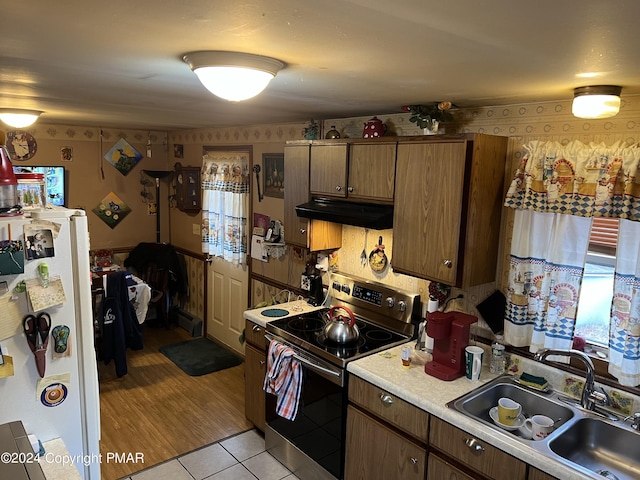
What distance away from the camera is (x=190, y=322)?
533cm

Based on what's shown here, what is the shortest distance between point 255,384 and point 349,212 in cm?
146

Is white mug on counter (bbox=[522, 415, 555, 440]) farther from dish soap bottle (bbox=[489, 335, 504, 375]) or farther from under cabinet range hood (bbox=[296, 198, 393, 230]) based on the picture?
under cabinet range hood (bbox=[296, 198, 393, 230])

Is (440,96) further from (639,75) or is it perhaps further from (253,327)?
(253,327)

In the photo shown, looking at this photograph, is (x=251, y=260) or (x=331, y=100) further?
(x=251, y=260)

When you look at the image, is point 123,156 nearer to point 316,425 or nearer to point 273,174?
point 273,174

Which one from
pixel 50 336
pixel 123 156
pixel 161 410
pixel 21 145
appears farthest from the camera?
pixel 123 156

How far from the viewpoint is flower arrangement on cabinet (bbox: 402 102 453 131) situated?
2527mm

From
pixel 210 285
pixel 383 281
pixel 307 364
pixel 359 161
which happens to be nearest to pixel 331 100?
pixel 359 161

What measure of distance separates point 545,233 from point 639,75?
0.86 meters

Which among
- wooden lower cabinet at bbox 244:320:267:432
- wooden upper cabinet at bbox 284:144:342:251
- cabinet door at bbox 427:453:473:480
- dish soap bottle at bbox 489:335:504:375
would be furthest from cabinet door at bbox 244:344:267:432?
dish soap bottle at bbox 489:335:504:375

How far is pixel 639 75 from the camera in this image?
1.59 metres

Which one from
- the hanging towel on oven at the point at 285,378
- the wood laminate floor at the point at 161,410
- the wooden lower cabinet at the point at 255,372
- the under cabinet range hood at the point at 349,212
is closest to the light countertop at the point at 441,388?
the hanging towel on oven at the point at 285,378

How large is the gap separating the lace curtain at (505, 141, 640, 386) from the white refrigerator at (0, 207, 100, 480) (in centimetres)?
195

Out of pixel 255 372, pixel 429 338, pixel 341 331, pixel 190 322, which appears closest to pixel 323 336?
pixel 341 331
